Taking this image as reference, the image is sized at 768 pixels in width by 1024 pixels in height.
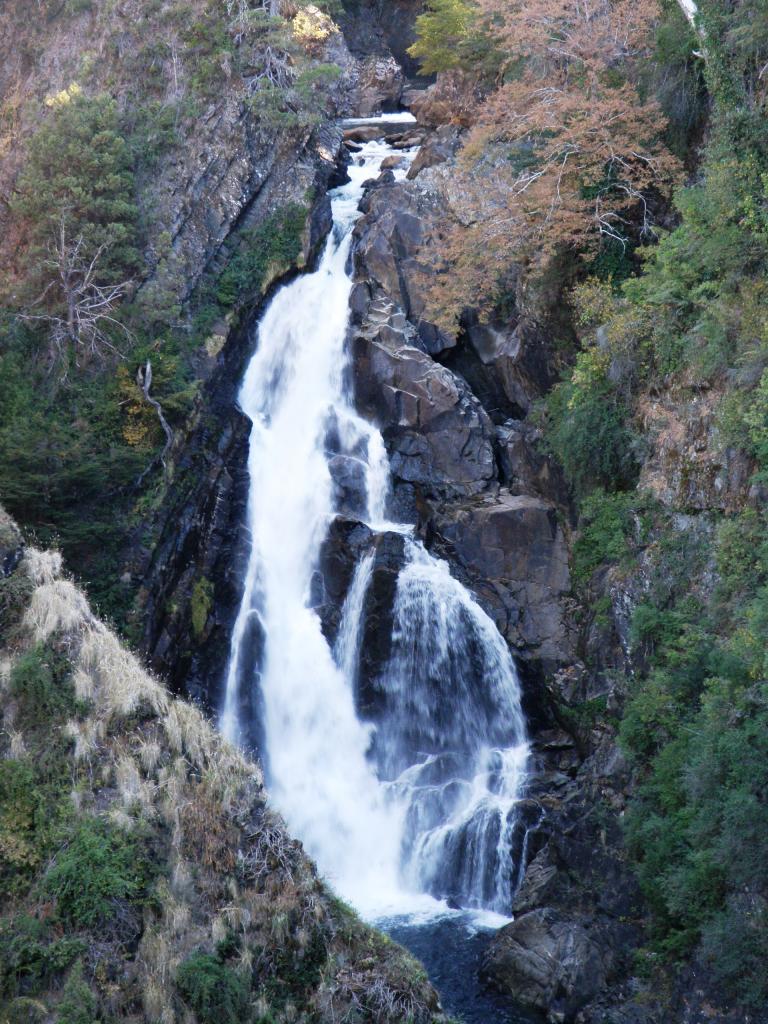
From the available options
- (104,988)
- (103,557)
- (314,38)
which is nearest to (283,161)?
(314,38)

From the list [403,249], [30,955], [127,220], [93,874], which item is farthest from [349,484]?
[30,955]

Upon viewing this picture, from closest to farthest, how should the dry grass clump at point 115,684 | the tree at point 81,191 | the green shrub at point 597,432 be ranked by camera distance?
the dry grass clump at point 115,684 → the green shrub at point 597,432 → the tree at point 81,191

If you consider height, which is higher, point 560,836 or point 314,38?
point 314,38

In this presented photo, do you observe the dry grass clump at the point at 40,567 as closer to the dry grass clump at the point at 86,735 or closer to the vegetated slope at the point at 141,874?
the vegetated slope at the point at 141,874

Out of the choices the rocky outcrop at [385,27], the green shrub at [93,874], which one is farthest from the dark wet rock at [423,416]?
the rocky outcrop at [385,27]

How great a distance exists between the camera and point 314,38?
27844 mm

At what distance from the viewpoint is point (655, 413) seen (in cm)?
1748

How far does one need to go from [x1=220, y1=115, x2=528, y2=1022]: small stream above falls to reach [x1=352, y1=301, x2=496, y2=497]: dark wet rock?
53 centimetres

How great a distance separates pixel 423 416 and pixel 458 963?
12.3 metres

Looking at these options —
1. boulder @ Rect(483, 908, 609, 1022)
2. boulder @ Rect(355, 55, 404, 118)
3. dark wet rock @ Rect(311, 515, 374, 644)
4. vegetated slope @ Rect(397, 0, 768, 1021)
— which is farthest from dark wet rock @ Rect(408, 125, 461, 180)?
boulder @ Rect(483, 908, 609, 1022)

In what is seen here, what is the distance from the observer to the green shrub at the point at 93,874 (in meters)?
9.36

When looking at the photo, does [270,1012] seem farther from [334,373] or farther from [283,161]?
[283,161]

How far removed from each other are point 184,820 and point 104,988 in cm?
196

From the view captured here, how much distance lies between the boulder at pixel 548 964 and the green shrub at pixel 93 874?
21.9ft
